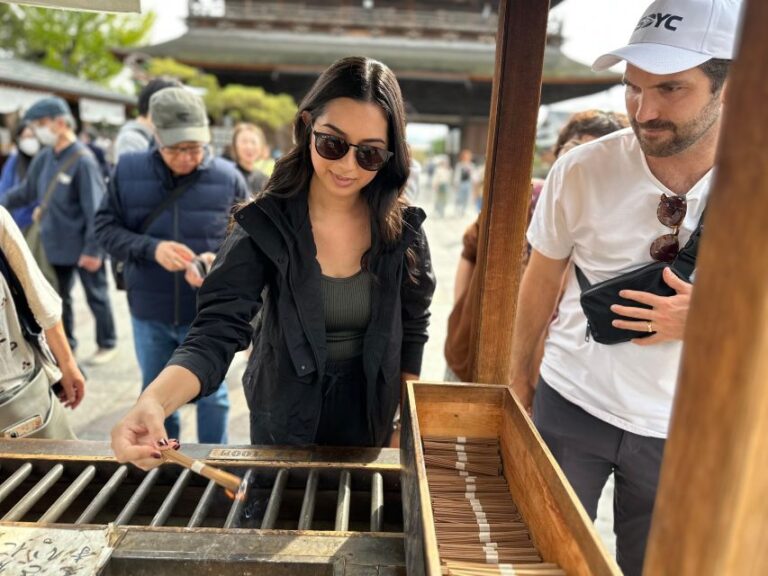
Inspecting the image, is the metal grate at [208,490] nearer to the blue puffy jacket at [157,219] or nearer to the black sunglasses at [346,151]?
the black sunglasses at [346,151]

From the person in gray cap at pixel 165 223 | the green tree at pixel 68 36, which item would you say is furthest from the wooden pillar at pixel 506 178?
the green tree at pixel 68 36

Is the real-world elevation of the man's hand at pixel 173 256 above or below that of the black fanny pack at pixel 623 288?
below

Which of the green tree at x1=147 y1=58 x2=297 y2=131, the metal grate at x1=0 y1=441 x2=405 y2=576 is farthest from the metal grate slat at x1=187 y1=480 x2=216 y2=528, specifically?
the green tree at x1=147 y1=58 x2=297 y2=131

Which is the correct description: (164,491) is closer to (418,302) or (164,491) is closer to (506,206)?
(418,302)

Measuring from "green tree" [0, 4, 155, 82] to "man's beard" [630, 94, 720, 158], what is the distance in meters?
22.4

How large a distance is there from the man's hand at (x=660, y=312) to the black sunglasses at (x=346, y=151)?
618 millimetres

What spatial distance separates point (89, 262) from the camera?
3.62m

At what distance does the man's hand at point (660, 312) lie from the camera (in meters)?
1.15

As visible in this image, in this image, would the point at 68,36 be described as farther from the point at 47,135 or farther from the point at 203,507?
the point at 203,507

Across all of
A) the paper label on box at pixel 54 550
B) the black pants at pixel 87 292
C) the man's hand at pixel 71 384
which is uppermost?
the paper label on box at pixel 54 550

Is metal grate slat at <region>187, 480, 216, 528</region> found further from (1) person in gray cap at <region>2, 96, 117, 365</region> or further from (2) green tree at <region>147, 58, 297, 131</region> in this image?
(2) green tree at <region>147, 58, 297, 131</region>

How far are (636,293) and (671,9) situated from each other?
1.97 ft

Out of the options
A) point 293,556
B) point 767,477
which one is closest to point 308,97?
point 293,556

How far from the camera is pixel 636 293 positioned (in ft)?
3.94
